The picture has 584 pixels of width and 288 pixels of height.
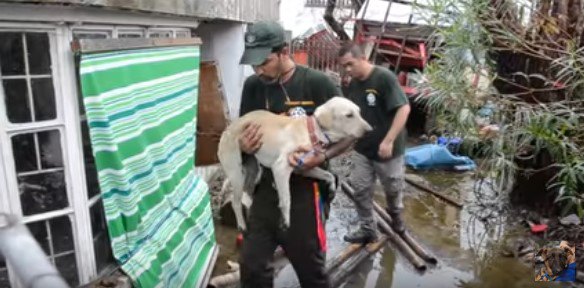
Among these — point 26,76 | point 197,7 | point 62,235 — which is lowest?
point 62,235

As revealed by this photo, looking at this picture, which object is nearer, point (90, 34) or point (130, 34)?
point (90, 34)

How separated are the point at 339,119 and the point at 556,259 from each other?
288 centimetres

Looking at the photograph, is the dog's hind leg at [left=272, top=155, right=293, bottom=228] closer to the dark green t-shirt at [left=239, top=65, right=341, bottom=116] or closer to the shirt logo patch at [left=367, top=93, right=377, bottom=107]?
the dark green t-shirt at [left=239, top=65, right=341, bottom=116]

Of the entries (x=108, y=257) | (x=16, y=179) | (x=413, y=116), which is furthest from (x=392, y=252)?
(x=413, y=116)

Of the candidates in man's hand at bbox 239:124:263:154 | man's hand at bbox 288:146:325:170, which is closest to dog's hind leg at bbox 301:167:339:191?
man's hand at bbox 288:146:325:170

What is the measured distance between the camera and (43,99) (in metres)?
2.97

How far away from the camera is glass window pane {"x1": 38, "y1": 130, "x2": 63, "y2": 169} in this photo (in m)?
3.02

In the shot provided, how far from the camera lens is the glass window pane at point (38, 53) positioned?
2851 millimetres

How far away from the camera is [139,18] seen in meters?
3.97

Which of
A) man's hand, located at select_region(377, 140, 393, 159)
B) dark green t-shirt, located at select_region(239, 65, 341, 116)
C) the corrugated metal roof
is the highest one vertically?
the corrugated metal roof

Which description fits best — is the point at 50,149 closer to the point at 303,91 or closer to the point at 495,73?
the point at 303,91

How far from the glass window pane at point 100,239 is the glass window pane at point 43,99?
2.55 ft

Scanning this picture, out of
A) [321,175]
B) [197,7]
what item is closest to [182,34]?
[197,7]

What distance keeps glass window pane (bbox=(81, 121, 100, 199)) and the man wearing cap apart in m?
1.16
